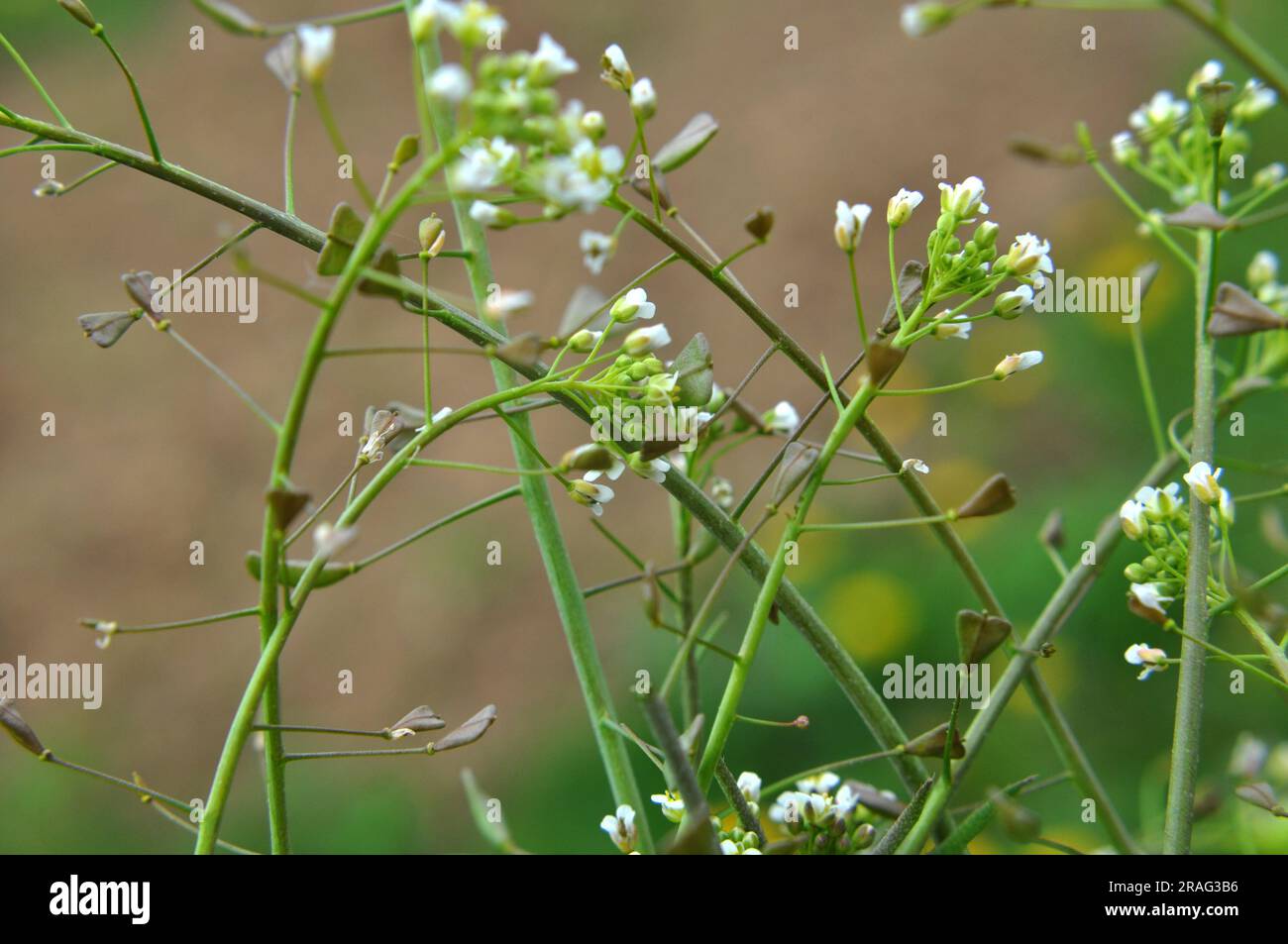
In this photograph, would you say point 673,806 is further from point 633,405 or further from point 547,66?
point 547,66

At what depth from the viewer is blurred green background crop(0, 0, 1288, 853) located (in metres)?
1.51

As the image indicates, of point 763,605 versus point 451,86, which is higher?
point 451,86

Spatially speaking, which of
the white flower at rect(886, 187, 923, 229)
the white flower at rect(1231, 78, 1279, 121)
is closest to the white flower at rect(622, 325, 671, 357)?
the white flower at rect(886, 187, 923, 229)

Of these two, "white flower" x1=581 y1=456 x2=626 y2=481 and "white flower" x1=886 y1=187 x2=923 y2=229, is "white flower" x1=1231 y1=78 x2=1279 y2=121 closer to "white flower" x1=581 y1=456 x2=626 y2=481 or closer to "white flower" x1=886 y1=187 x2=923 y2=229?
"white flower" x1=886 y1=187 x2=923 y2=229

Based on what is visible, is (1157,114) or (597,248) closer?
(597,248)

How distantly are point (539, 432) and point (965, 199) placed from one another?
184 cm

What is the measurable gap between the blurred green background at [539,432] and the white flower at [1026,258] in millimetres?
856

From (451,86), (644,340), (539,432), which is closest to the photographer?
(451,86)

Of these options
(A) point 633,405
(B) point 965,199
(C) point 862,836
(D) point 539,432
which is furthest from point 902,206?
(D) point 539,432

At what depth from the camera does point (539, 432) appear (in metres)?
2.21

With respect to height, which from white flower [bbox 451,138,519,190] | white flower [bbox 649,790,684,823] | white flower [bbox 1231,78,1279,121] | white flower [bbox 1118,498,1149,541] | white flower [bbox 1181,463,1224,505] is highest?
white flower [bbox 1231,78,1279,121]

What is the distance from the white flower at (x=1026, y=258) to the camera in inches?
15.0

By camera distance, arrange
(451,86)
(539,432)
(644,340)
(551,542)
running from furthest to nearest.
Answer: (539,432), (551,542), (644,340), (451,86)

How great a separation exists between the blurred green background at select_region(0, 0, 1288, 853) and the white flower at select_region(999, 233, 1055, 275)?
86 centimetres
